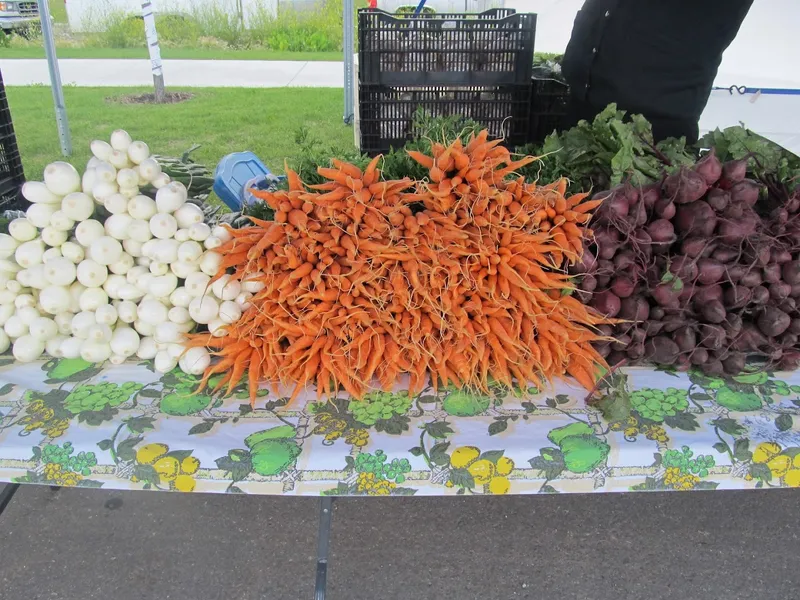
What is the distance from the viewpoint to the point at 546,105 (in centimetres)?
248

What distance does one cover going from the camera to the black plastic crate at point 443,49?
221 centimetres

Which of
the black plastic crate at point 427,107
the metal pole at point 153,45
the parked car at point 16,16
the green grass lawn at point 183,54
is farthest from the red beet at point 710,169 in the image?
the parked car at point 16,16

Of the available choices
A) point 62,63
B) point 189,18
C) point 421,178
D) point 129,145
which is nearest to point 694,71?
point 421,178

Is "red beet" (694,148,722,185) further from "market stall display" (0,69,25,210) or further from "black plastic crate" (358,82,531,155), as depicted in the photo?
"market stall display" (0,69,25,210)

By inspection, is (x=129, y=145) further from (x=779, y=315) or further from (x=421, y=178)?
(x=779, y=315)

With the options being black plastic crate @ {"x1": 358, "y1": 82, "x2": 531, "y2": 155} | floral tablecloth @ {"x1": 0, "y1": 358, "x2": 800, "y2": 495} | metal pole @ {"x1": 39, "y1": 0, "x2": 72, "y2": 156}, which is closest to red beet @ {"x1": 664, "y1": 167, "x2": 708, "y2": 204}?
floral tablecloth @ {"x1": 0, "y1": 358, "x2": 800, "y2": 495}

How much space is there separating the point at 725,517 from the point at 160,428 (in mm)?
1951

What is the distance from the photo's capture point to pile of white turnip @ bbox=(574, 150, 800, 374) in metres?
1.62

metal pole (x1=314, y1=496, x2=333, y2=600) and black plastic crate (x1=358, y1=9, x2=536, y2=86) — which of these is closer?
metal pole (x1=314, y1=496, x2=333, y2=600)

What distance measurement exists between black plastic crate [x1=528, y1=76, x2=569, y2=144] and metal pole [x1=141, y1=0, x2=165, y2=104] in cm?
525

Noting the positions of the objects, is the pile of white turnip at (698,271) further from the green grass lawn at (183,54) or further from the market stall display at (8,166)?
the green grass lawn at (183,54)

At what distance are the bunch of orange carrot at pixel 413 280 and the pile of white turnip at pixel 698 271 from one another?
0.34 feet

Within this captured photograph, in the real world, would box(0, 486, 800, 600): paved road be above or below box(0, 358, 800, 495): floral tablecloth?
below

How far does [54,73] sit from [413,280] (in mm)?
4806
